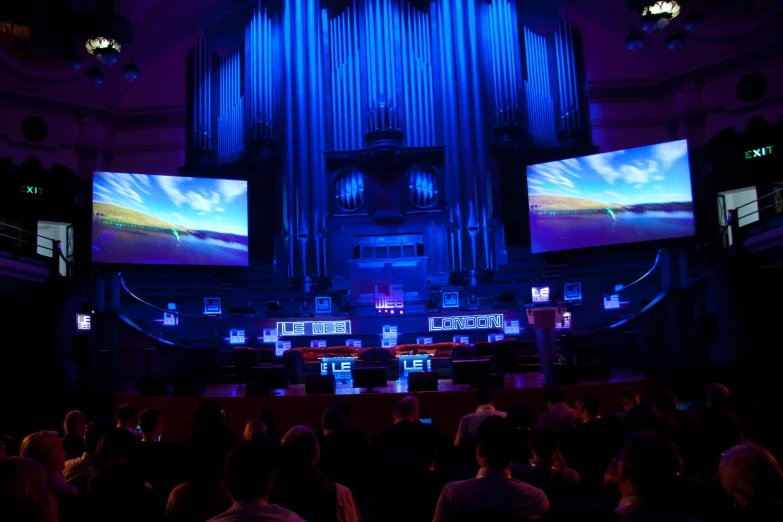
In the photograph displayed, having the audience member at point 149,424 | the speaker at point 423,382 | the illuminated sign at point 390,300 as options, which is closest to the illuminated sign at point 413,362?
the illuminated sign at point 390,300

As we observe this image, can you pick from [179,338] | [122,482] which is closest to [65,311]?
[179,338]

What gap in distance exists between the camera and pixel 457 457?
18.2 feet

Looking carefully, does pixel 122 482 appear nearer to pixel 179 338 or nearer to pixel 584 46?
pixel 179 338

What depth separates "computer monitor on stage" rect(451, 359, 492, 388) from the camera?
10073mm

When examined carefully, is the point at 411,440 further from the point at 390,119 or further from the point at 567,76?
the point at 567,76

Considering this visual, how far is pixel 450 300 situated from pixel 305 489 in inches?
452

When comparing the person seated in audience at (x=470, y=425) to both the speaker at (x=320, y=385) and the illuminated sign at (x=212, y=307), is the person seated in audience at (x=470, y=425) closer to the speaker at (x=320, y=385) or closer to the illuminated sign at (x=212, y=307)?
the speaker at (x=320, y=385)

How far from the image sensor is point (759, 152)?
15.3m

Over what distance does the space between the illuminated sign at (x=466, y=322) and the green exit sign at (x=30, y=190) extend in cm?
970

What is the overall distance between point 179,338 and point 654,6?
34.3ft

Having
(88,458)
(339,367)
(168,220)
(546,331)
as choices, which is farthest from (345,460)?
(168,220)

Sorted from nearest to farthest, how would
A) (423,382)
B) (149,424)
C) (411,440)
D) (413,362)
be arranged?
1. (411,440)
2. (149,424)
3. (423,382)
4. (413,362)

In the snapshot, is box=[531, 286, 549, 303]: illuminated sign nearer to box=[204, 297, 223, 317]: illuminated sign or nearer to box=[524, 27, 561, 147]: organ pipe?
box=[524, 27, 561, 147]: organ pipe

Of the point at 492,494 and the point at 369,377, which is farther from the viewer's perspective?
the point at 369,377
